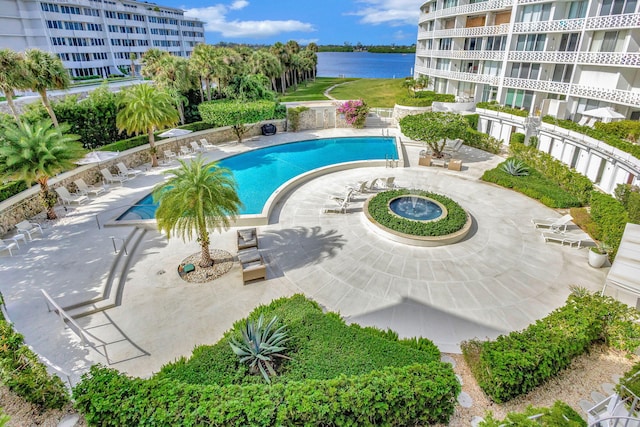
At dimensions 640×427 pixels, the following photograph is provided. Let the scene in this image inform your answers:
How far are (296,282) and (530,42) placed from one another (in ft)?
113

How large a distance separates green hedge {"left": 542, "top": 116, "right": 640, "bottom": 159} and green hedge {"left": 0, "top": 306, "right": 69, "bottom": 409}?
80.0 feet

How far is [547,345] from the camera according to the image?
25.9 feet

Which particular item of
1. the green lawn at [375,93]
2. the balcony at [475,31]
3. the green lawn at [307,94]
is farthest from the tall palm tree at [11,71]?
the balcony at [475,31]

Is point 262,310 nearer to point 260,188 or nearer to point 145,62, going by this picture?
point 260,188

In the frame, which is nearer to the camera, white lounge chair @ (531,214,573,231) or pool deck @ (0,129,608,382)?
pool deck @ (0,129,608,382)

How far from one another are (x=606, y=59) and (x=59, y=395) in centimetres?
3573

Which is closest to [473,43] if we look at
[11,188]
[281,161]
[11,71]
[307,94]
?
[307,94]

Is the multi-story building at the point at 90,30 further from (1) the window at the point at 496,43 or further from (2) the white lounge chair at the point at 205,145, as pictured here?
(1) the window at the point at 496,43

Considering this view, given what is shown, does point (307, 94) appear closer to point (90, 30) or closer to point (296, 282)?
point (296, 282)

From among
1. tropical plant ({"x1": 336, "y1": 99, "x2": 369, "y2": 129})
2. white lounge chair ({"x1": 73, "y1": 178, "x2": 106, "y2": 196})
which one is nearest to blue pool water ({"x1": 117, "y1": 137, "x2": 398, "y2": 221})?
tropical plant ({"x1": 336, "y1": 99, "x2": 369, "y2": 129})

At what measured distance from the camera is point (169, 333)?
10203mm

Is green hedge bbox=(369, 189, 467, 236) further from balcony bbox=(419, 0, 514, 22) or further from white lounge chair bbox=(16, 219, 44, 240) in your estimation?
balcony bbox=(419, 0, 514, 22)

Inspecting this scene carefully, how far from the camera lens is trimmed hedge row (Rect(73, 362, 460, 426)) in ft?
20.1

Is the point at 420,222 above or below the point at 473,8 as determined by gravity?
below
